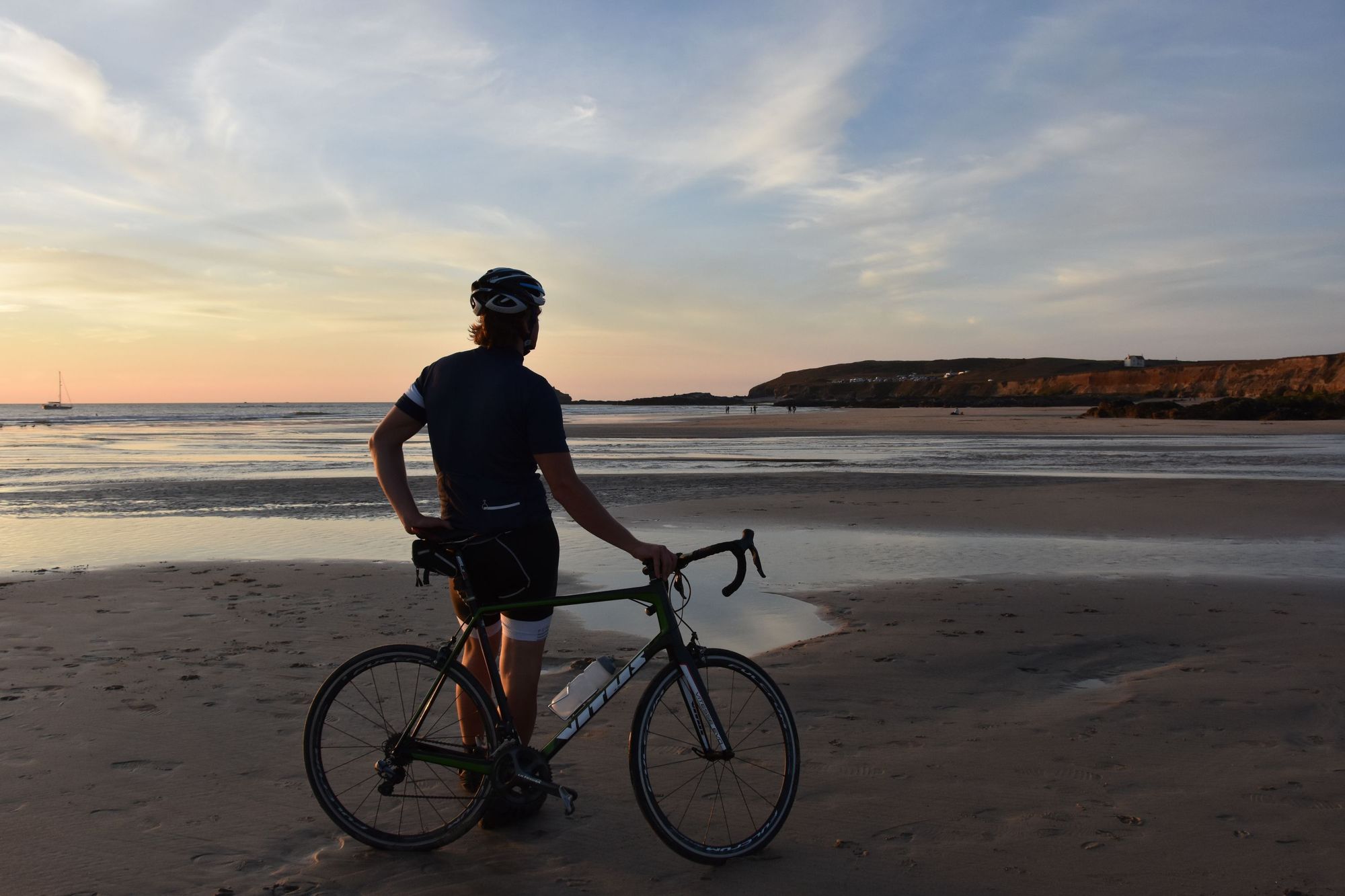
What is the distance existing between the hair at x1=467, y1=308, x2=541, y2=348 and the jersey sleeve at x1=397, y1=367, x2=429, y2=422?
10.7 inches

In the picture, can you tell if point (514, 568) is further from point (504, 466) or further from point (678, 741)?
point (678, 741)

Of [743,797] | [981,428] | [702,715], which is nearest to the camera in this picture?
[702,715]

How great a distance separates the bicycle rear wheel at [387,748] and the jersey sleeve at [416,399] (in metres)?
0.93

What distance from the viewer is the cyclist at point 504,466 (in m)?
3.75

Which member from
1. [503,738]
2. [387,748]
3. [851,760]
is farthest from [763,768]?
[387,748]

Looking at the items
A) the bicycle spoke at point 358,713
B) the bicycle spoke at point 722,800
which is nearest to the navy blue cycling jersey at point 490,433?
the bicycle spoke at point 358,713

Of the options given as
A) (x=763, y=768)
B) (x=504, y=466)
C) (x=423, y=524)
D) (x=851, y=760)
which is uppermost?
(x=504, y=466)

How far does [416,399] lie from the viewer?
3.91 m

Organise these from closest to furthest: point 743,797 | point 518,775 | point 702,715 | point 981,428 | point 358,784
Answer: point 518,775 → point 702,715 → point 358,784 → point 743,797 → point 981,428

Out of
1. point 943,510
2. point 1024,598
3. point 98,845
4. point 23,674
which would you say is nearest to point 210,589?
point 23,674

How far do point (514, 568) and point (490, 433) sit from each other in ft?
1.75

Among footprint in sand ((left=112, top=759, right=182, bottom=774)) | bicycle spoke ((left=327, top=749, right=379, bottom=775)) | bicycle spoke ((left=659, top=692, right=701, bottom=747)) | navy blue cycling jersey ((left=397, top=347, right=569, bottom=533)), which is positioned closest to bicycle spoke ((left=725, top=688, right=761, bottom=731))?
bicycle spoke ((left=659, top=692, right=701, bottom=747))

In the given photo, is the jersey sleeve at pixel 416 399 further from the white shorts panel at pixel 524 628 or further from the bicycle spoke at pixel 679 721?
the bicycle spoke at pixel 679 721

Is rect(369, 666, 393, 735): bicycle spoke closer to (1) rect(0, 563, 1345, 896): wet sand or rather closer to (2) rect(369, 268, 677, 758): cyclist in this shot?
(2) rect(369, 268, 677, 758): cyclist
